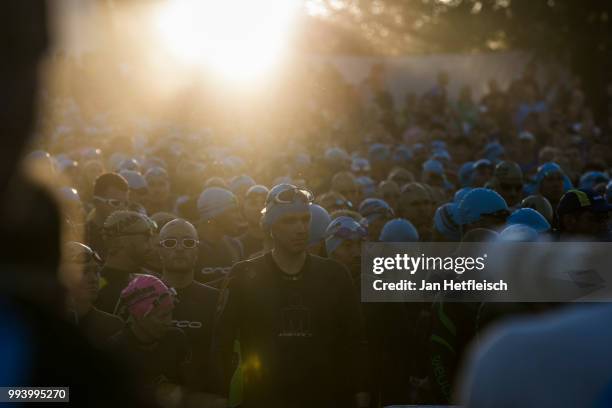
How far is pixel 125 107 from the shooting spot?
2516cm

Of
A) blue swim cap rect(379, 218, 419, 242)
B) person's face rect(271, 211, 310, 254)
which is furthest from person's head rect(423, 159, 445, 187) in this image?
person's face rect(271, 211, 310, 254)

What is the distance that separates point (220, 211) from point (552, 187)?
13.2 ft

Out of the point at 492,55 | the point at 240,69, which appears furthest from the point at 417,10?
the point at 240,69

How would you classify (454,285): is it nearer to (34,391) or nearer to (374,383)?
(374,383)

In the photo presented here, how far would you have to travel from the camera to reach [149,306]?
6414 mm

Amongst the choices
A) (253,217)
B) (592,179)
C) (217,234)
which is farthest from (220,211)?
(592,179)

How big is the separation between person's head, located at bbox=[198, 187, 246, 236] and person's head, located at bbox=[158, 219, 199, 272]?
78.0 inches

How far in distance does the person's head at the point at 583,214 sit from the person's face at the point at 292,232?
209cm

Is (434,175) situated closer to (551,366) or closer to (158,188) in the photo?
(158,188)

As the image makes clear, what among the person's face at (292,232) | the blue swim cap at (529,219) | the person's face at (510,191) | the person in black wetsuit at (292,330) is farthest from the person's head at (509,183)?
the person in black wetsuit at (292,330)

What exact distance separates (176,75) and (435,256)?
726 inches

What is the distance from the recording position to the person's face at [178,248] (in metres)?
7.65

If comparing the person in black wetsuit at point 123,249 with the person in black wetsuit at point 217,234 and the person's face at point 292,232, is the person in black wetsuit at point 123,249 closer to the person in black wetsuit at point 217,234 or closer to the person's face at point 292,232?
the person in black wetsuit at point 217,234

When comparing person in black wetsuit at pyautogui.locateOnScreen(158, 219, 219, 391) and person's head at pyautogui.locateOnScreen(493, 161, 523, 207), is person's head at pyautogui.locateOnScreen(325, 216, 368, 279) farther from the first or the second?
person's head at pyautogui.locateOnScreen(493, 161, 523, 207)
